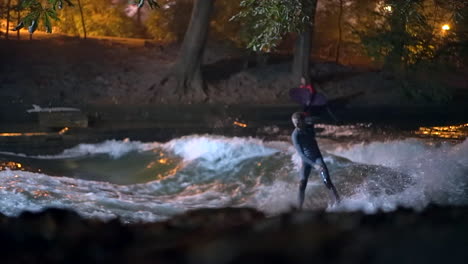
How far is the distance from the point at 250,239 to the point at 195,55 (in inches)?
934

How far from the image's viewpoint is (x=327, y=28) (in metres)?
33.6

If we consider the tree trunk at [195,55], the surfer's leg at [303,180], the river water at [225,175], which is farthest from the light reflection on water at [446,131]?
the surfer's leg at [303,180]

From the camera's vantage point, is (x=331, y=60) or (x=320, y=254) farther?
(x=331, y=60)

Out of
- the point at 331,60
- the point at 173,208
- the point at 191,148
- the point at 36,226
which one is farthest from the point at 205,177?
the point at 331,60

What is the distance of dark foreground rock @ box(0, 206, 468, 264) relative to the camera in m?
2.32

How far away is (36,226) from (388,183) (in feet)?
37.4

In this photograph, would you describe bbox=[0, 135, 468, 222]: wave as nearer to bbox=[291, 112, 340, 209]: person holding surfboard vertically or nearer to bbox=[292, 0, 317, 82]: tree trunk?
bbox=[291, 112, 340, 209]: person holding surfboard vertically

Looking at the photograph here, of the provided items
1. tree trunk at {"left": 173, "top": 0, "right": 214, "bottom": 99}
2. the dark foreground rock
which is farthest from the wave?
the dark foreground rock

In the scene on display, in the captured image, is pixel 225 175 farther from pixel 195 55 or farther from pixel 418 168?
pixel 195 55

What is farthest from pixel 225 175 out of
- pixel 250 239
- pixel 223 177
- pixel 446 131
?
pixel 250 239

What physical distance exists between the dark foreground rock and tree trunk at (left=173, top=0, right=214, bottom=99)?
22276mm

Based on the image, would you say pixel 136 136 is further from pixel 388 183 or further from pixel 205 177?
pixel 388 183

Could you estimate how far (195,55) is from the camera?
2586 centimetres

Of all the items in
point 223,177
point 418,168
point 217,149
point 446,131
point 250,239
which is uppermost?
point 250,239
